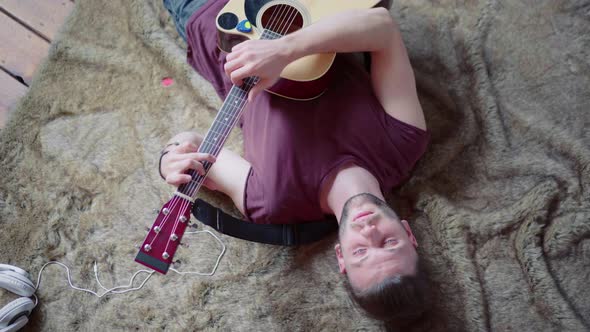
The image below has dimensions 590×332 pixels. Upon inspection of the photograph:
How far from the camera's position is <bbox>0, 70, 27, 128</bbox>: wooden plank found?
1481 mm

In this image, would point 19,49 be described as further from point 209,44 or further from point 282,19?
point 282,19

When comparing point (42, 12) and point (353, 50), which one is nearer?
point (353, 50)

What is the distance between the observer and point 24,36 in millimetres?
1543

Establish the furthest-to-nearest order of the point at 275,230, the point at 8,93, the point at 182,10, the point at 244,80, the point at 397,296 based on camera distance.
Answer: the point at 8,93, the point at 182,10, the point at 275,230, the point at 244,80, the point at 397,296

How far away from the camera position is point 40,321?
127cm

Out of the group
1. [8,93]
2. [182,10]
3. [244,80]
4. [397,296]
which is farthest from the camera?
[8,93]

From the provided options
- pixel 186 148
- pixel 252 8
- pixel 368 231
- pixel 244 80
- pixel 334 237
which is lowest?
pixel 334 237

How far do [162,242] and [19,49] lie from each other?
970mm

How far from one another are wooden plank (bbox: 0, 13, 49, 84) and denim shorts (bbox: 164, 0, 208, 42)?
1.48 ft

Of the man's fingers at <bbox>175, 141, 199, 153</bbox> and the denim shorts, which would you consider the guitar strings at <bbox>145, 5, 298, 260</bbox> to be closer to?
the man's fingers at <bbox>175, 141, 199, 153</bbox>

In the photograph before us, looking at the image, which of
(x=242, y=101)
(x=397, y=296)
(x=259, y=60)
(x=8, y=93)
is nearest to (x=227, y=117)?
(x=242, y=101)

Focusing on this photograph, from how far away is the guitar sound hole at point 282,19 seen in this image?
1.13m

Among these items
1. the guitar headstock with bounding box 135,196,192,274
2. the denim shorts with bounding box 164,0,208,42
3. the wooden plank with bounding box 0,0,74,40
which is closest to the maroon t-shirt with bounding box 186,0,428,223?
the guitar headstock with bounding box 135,196,192,274

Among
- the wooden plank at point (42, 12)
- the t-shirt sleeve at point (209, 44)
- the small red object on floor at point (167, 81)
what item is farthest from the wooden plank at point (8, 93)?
the t-shirt sleeve at point (209, 44)
